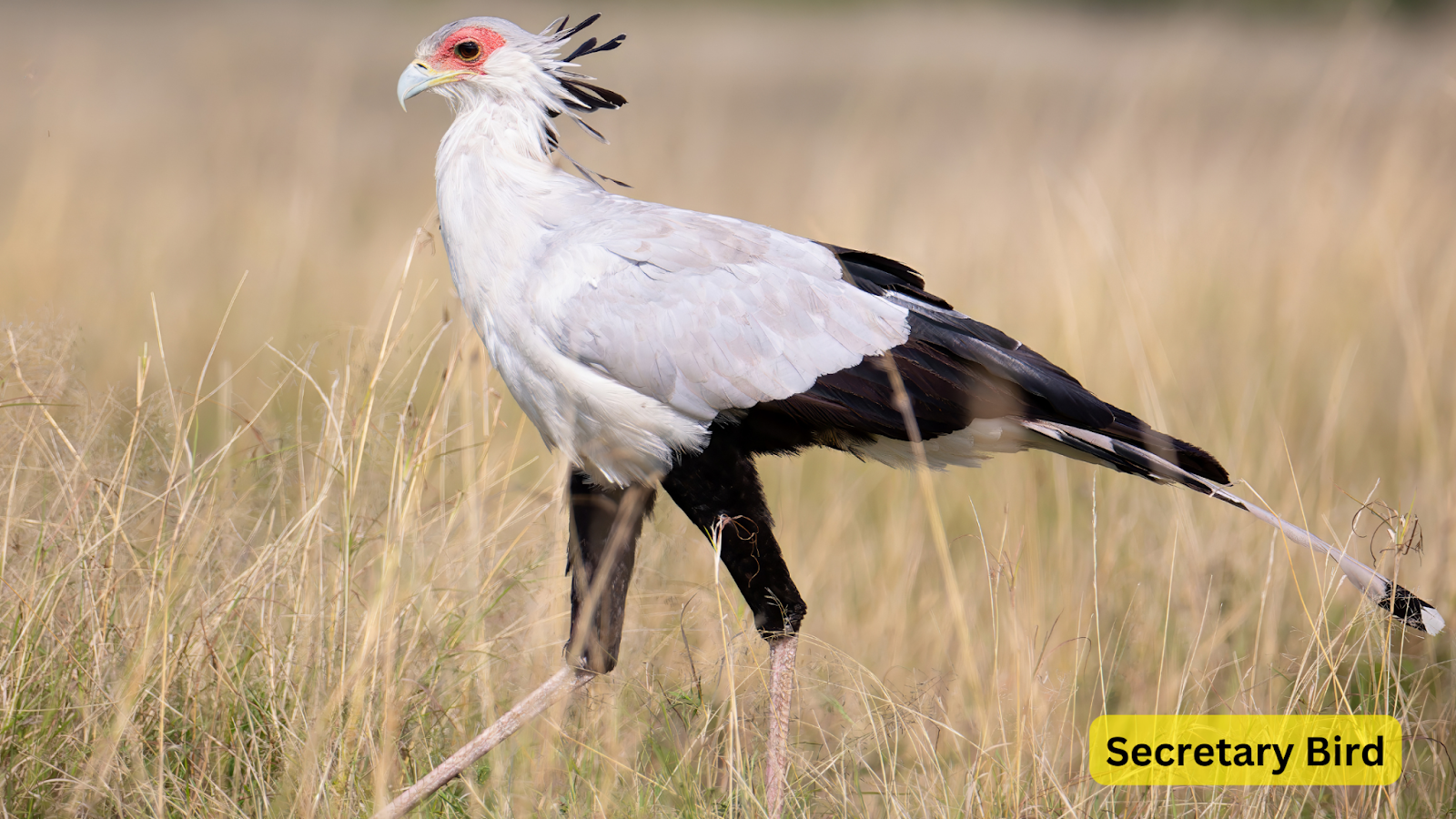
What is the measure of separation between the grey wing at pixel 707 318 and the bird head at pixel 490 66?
52 cm

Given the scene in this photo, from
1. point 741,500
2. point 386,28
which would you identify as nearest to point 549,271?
point 741,500

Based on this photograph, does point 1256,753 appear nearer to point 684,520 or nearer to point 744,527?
point 744,527

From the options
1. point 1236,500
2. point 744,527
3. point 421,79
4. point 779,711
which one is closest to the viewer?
point 1236,500

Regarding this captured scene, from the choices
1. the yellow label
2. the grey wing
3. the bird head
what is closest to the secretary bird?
the grey wing

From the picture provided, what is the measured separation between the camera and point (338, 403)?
2.76 meters

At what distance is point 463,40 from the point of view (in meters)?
2.87

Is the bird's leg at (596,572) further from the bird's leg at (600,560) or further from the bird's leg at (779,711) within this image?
the bird's leg at (779,711)

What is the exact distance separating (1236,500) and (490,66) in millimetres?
2010

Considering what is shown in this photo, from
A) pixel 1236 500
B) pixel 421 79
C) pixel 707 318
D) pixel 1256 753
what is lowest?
pixel 1256 753

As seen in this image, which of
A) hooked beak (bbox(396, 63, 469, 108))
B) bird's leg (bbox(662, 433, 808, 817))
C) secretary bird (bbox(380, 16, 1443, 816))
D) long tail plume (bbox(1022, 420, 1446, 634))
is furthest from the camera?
hooked beak (bbox(396, 63, 469, 108))

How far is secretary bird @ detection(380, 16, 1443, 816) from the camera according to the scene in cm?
247

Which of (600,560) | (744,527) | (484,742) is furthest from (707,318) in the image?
(484,742)

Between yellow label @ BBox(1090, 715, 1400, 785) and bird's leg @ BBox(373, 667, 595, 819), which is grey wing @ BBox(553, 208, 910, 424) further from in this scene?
yellow label @ BBox(1090, 715, 1400, 785)

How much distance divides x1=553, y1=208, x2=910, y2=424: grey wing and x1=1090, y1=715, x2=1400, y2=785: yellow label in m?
1.01
